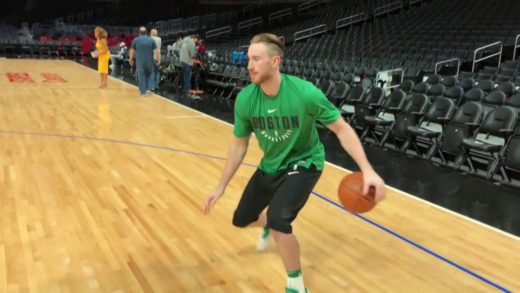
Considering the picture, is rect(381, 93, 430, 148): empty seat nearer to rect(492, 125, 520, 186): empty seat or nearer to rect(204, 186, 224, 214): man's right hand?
rect(492, 125, 520, 186): empty seat

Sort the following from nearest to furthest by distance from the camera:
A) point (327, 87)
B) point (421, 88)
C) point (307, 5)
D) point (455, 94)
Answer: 1. point (455, 94)
2. point (421, 88)
3. point (327, 87)
4. point (307, 5)

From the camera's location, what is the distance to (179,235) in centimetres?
394

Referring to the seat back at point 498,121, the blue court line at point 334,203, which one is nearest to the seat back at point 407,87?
the seat back at point 498,121

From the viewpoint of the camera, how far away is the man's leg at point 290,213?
2.60m

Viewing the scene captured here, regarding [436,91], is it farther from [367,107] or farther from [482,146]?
[482,146]

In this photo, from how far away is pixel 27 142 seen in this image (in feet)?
22.5

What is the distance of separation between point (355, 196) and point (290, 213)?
1.11 ft

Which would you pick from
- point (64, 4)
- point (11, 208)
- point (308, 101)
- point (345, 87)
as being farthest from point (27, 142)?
point (64, 4)

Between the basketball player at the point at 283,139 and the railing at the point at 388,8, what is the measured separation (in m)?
18.7

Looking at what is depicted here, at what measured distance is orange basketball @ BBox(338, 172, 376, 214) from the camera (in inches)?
99.5

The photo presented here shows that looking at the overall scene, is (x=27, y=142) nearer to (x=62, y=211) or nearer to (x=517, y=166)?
(x=62, y=211)

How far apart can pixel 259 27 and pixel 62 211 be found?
21.6m

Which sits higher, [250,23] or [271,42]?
[271,42]

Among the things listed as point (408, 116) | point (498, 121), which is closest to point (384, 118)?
point (408, 116)
